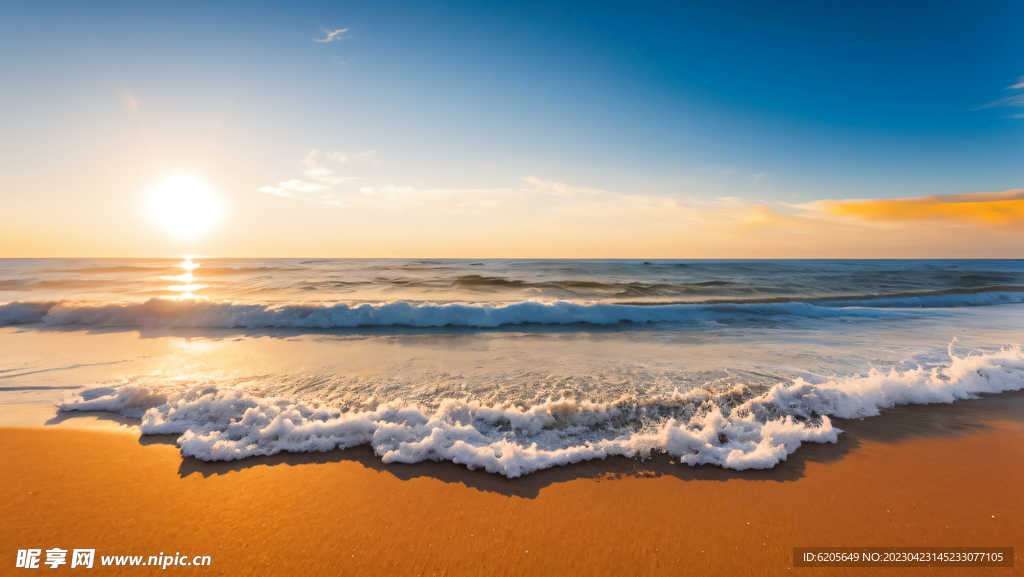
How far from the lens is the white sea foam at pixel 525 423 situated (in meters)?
2.94

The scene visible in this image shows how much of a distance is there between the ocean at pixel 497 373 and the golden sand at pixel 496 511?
0.24 meters

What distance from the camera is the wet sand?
80.6 inches

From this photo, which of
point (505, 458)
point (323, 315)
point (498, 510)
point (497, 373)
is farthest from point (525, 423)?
point (323, 315)

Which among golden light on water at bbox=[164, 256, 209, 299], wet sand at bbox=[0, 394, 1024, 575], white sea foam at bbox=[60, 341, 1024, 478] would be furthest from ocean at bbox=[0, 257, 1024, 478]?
golden light on water at bbox=[164, 256, 209, 299]

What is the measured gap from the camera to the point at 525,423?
3391mm

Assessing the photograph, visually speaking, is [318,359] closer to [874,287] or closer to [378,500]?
[378,500]

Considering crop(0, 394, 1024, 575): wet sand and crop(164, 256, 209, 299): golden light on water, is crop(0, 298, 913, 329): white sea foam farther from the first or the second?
crop(0, 394, 1024, 575): wet sand

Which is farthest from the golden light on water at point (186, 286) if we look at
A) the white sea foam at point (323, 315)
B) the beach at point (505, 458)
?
the beach at point (505, 458)

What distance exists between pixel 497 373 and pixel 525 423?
67.4 inches

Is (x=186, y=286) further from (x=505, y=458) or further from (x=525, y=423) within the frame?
(x=505, y=458)

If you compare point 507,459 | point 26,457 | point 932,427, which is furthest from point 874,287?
point 26,457

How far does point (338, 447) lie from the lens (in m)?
3.12

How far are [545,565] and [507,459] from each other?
0.84 meters

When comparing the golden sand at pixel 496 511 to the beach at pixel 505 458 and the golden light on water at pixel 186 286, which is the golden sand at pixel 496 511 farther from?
the golden light on water at pixel 186 286
